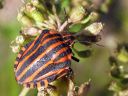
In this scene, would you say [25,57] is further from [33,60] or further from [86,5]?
[86,5]

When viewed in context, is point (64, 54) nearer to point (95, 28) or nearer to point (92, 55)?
point (95, 28)

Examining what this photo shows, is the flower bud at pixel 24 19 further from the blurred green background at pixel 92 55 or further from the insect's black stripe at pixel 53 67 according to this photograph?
Result: the insect's black stripe at pixel 53 67

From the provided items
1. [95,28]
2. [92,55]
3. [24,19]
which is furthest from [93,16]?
[92,55]

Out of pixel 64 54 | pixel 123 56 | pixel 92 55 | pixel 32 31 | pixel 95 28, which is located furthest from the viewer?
pixel 92 55

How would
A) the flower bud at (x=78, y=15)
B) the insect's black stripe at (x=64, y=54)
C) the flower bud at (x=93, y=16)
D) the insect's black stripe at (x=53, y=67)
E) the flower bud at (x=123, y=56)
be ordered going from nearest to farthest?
the insect's black stripe at (x=53, y=67)
the insect's black stripe at (x=64, y=54)
the flower bud at (x=78, y=15)
the flower bud at (x=93, y=16)
the flower bud at (x=123, y=56)

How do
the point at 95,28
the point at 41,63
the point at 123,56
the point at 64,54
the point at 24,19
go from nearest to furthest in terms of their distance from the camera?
1. the point at 41,63
2. the point at 64,54
3. the point at 24,19
4. the point at 95,28
5. the point at 123,56

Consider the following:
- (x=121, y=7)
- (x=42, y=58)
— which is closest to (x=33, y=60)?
(x=42, y=58)

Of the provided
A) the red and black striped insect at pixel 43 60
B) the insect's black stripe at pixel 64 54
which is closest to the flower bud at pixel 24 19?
the red and black striped insect at pixel 43 60
